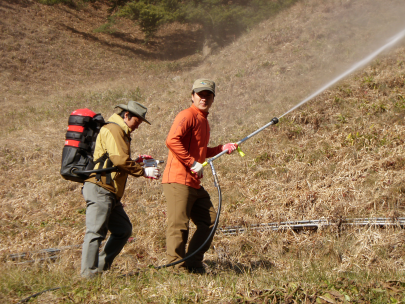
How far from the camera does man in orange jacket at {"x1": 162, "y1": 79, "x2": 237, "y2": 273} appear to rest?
3.96 metres

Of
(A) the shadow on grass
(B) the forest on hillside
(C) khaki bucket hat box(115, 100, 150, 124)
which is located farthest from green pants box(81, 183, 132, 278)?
(B) the forest on hillside

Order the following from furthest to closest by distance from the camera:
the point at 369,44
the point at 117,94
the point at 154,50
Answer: the point at 154,50 → the point at 117,94 → the point at 369,44

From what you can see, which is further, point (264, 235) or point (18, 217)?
point (18, 217)

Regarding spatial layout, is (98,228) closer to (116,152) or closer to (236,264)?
(116,152)

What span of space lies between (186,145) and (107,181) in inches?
40.3

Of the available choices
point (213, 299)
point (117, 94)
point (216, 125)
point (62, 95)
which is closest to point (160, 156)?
point (216, 125)

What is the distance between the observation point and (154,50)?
2961cm

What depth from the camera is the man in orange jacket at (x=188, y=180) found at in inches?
156

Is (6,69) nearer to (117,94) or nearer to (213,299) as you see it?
(117,94)

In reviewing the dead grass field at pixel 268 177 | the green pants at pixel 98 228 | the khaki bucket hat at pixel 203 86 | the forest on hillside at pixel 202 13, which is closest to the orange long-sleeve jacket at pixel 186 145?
the khaki bucket hat at pixel 203 86

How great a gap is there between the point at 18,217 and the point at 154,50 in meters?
24.5

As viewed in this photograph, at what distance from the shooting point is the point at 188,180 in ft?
Answer: 13.4

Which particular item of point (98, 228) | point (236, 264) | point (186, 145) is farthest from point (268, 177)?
point (98, 228)

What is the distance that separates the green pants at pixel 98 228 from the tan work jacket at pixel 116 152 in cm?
11
